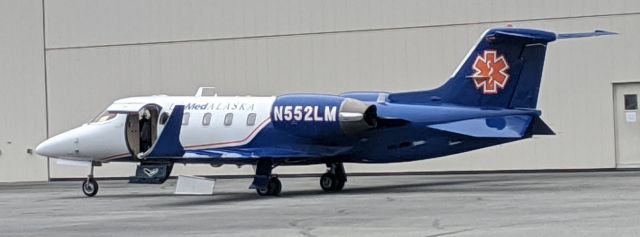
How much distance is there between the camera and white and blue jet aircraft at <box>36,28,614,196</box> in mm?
27922

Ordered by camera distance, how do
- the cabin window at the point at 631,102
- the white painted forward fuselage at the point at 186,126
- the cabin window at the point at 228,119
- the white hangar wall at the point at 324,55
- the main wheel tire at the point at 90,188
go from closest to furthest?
the white painted forward fuselage at the point at 186,126 < the cabin window at the point at 228,119 < the main wheel tire at the point at 90,188 < the cabin window at the point at 631,102 < the white hangar wall at the point at 324,55

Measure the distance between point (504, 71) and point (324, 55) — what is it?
13.3m

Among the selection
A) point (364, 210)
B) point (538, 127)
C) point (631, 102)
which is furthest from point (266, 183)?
Answer: point (631, 102)

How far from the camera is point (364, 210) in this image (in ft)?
74.4

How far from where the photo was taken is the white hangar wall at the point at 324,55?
36875 millimetres

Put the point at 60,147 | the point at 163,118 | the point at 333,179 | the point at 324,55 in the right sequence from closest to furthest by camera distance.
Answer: the point at 333,179 < the point at 163,118 < the point at 60,147 < the point at 324,55

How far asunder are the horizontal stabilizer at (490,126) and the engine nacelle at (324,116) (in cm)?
160

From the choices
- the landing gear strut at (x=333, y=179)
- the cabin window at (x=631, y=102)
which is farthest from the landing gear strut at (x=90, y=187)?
the cabin window at (x=631, y=102)

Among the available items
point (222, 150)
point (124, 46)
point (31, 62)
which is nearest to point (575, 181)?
point (222, 150)

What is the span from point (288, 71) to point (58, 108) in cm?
905

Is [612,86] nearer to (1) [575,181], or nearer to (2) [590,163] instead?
(2) [590,163]

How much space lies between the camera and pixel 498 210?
21.2m

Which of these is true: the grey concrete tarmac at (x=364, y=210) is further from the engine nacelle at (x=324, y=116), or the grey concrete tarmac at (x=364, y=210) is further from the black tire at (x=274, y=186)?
the engine nacelle at (x=324, y=116)

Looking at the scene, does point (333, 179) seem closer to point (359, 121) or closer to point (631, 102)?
point (359, 121)
